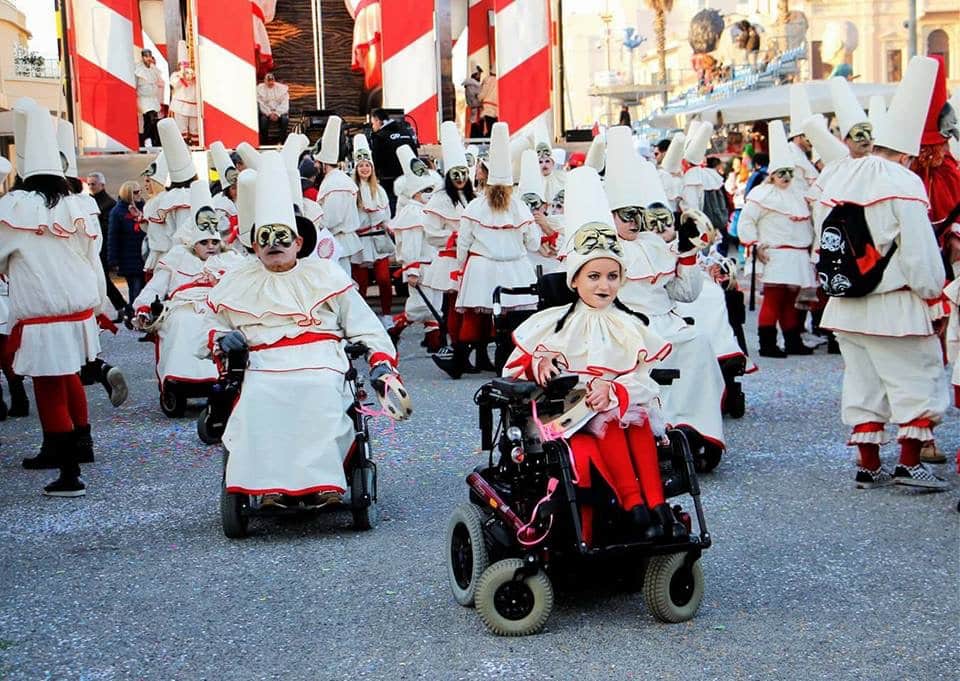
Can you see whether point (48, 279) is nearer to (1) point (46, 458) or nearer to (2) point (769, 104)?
(1) point (46, 458)

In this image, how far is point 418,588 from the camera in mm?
5000

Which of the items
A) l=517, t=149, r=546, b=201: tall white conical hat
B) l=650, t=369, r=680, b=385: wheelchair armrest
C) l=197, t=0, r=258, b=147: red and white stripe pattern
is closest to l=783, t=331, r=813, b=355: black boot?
l=517, t=149, r=546, b=201: tall white conical hat

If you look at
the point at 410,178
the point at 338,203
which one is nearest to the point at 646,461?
the point at 410,178

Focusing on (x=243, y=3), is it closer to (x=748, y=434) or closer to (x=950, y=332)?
(x=748, y=434)

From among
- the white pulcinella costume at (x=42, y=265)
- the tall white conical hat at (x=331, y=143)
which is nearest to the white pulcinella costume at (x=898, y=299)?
the white pulcinella costume at (x=42, y=265)

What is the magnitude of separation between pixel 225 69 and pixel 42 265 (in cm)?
668

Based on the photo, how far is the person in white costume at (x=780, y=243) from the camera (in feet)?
34.9

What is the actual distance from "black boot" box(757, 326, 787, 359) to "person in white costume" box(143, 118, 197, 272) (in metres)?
4.35

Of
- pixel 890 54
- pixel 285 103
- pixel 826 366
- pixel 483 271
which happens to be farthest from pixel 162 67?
pixel 890 54

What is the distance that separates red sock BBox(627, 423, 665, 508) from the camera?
4.45 metres

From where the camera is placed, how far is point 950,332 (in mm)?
5977

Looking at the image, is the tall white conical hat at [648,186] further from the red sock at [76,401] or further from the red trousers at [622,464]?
the red sock at [76,401]

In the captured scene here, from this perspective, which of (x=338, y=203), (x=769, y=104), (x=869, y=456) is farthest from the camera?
(x=769, y=104)

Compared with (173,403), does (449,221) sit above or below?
above
